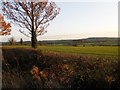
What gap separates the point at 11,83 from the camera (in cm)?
1183

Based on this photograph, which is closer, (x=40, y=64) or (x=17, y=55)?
(x=40, y=64)

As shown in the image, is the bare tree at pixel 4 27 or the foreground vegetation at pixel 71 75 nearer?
the foreground vegetation at pixel 71 75

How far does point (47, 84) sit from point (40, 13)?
19.7 m

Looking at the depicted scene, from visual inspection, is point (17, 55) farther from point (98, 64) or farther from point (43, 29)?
point (43, 29)

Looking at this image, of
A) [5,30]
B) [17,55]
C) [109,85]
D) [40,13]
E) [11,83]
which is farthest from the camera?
[5,30]

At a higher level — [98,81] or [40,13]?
[40,13]

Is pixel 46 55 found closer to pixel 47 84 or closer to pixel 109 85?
pixel 47 84

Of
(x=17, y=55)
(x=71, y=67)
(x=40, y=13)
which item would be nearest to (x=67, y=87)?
(x=71, y=67)

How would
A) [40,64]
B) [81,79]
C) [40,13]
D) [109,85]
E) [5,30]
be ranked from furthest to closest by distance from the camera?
[5,30]
[40,13]
[40,64]
[81,79]
[109,85]

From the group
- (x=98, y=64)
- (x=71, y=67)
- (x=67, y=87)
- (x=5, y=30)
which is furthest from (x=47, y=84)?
(x=5, y=30)

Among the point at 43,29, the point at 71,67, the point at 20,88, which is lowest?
the point at 20,88

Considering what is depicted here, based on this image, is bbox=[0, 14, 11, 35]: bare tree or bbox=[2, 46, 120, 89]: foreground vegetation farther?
bbox=[0, 14, 11, 35]: bare tree

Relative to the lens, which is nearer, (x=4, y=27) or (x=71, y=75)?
(x=71, y=75)

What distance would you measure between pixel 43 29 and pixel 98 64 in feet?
64.9
